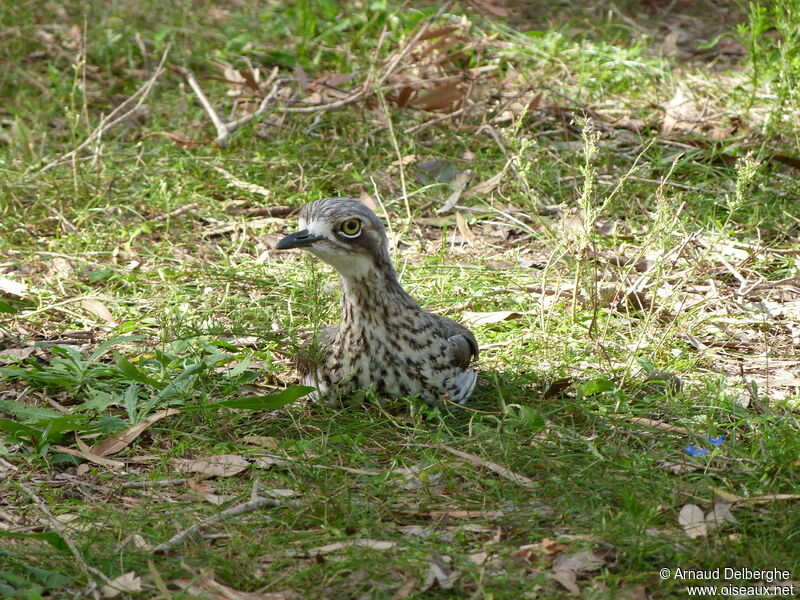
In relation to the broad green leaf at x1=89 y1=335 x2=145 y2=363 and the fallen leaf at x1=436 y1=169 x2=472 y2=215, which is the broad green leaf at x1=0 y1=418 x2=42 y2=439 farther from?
the fallen leaf at x1=436 y1=169 x2=472 y2=215

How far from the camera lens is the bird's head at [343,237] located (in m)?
4.31

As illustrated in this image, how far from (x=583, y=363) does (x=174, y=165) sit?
3.57m

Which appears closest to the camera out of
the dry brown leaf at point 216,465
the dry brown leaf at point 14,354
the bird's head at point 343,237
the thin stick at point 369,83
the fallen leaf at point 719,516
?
the fallen leaf at point 719,516

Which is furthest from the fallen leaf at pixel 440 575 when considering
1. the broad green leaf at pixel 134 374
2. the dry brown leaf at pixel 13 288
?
the dry brown leaf at pixel 13 288

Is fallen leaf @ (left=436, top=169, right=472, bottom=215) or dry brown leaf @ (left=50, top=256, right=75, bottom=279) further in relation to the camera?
fallen leaf @ (left=436, top=169, right=472, bottom=215)

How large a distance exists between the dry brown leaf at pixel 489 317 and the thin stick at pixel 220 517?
2.08 metres

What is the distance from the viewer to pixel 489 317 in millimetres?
5535

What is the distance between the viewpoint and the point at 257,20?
382 inches

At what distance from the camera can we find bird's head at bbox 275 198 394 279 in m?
4.31

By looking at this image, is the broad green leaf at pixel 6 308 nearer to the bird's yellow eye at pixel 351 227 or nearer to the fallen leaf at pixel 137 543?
the bird's yellow eye at pixel 351 227

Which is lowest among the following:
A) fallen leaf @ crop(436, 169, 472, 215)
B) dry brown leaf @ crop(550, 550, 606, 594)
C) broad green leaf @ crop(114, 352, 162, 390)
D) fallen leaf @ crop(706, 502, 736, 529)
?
dry brown leaf @ crop(550, 550, 606, 594)

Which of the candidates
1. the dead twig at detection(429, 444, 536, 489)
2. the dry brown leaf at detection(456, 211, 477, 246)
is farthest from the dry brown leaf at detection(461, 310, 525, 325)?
the dead twig at detection(429, 444, 536, 489)

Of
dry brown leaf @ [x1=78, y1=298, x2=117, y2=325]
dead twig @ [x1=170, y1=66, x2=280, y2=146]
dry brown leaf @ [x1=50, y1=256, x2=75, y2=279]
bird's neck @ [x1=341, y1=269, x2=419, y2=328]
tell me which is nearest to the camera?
bird's neck @ [x1=341, y1=269, x2=419, y2=328]

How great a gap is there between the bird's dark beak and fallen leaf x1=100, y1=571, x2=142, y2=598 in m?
1.45
